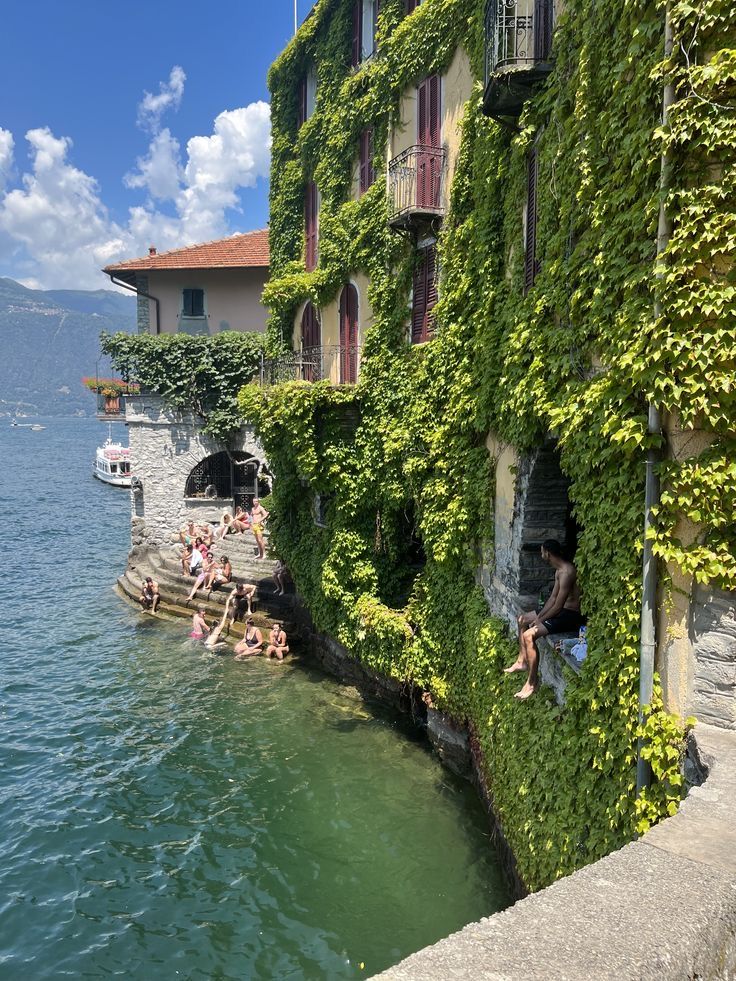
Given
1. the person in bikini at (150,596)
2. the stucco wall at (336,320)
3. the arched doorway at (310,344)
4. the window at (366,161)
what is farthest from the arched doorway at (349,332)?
the person in bikini at (150,596)

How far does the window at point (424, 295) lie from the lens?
1336 centimetres

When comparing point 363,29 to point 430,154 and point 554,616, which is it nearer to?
point 430,154

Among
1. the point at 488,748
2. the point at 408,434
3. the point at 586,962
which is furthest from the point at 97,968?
the point at 408,434

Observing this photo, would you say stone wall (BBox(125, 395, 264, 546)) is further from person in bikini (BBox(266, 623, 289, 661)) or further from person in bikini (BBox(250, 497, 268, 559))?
person in bikini (BBox(266, 623, 289, 661))

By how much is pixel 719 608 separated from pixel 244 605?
1669 cm

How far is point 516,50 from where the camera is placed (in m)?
8.55

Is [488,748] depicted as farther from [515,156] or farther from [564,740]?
[515,156]

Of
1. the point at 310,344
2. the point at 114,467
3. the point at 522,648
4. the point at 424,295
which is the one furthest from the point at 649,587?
the point at 114,467

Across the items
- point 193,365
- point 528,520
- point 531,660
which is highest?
point 193,365

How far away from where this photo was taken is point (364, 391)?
587 inches

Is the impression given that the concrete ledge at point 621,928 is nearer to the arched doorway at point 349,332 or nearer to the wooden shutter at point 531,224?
the wooden shutter at point 531,224

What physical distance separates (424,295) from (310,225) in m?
7.78

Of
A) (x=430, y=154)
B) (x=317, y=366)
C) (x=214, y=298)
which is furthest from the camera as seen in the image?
(x=214, y=298)

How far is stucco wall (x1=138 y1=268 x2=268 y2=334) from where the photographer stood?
28938 millimetres
